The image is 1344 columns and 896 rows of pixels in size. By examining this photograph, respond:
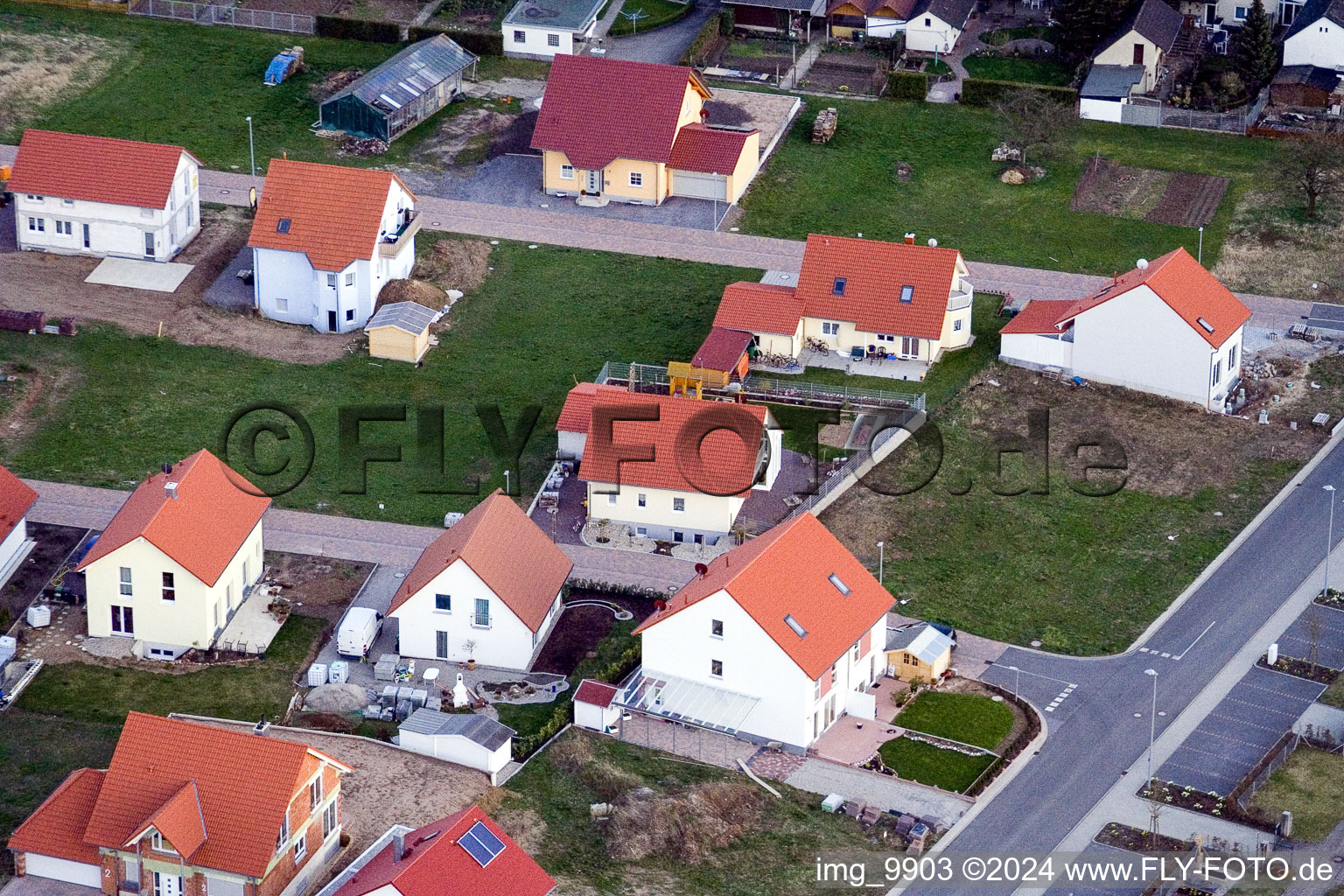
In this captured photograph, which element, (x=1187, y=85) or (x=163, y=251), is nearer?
(x=163, y=251)

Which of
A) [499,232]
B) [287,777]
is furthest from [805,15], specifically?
[287,777]

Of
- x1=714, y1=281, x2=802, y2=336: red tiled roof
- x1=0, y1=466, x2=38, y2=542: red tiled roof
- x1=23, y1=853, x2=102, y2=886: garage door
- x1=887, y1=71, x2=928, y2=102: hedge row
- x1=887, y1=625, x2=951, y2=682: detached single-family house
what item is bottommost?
x1=23, y1=853, x2=102, y2=886: garage door

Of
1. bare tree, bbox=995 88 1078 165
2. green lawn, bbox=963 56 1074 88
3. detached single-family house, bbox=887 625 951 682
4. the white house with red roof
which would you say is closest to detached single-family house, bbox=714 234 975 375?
bare tree, bbox=995 88 1078 165

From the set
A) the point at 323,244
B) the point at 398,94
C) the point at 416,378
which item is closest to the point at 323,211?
the point at 323,244

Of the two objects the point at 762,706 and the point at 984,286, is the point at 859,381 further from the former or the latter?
the point at 762,706

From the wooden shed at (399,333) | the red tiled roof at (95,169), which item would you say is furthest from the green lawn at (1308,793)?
the red tiled roof at (95,169)

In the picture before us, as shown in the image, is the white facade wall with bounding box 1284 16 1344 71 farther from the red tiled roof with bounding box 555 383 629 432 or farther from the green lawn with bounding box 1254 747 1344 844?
the green lawn with bounding box 1254 747 1344 844
